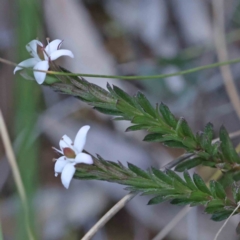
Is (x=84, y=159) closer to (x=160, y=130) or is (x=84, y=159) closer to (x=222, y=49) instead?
(x=160, y=130)

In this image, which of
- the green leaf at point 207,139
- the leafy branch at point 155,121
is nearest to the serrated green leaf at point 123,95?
the leafy branch at point 155,121

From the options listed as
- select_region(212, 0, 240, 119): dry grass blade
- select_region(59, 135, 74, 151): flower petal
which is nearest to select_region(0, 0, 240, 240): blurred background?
select_region(212, 0, 240, 119): dry grass blade

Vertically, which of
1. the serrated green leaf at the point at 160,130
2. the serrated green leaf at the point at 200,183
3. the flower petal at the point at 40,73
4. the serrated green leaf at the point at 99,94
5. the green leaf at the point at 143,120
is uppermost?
the flower petal at the point at 40,73

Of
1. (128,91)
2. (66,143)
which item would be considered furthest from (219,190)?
(128,91)

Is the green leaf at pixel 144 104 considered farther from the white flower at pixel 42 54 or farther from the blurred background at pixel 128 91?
the blurred background at pixel 128 91

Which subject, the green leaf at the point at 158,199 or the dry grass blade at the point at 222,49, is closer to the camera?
the green leaf at the point at 158,199

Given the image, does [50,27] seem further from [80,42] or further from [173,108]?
[173,108]
